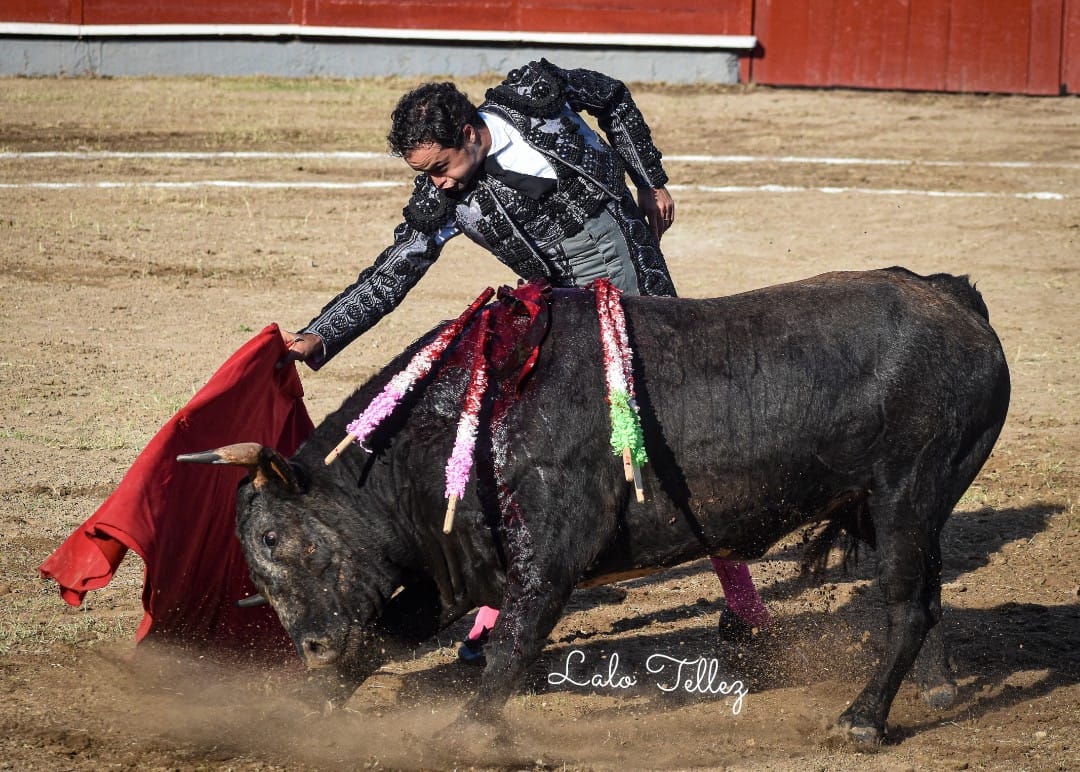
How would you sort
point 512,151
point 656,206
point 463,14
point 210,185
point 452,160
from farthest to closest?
point 463,14 → point 210,185 → point 656,206 → point 512,151 → point 452,160

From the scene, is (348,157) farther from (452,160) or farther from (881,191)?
(452,160)

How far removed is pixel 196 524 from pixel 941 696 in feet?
5.94

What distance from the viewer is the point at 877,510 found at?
10.4 ft

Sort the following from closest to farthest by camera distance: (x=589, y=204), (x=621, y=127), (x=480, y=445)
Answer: (x=480, y=445) < (x=589, y=204) < (x=621, y=127)

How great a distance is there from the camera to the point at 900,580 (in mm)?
3170

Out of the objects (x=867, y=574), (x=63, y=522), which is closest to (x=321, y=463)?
(x=63, y=522)

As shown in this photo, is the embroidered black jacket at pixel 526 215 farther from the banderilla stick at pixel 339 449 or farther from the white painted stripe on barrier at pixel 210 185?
the white painted stripe on barrier at pixel 210 185

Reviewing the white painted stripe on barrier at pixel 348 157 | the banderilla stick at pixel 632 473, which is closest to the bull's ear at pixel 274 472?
the banderilla stick at pixel 632 473

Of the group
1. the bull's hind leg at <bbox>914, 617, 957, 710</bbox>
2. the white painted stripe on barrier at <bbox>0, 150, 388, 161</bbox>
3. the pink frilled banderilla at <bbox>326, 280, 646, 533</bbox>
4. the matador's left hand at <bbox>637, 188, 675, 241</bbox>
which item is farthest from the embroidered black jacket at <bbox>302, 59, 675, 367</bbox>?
the white painted stripe on barrier at <bbox>0, 150, 388, 161</bbox>

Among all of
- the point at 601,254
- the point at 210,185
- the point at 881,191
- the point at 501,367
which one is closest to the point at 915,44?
the point at 881,191

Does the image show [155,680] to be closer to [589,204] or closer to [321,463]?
[321,463]

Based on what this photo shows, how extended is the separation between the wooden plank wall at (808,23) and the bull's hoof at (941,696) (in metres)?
9.93

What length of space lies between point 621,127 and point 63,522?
2.09 meters

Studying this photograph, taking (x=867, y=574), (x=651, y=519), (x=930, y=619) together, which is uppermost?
(x=651, y=519)
